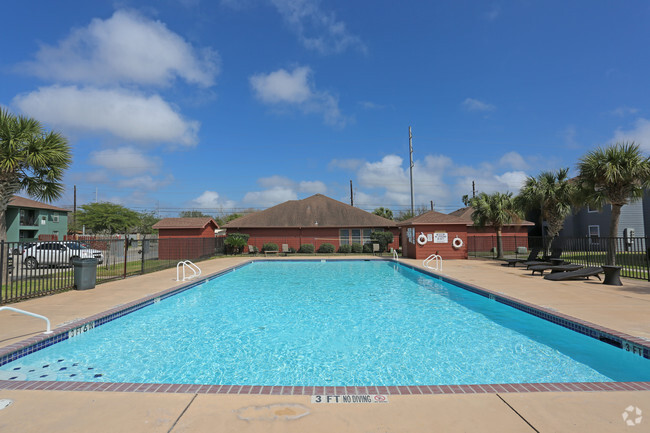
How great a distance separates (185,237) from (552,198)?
71.0ft

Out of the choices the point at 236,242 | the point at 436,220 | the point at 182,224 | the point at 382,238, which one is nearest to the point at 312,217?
the point at 382,238

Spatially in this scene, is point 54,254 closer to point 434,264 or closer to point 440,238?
point 434,264

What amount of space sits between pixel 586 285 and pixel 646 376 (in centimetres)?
704

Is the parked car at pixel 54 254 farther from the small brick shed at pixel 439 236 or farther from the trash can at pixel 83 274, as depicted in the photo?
the small brick shed at pixel 439 236

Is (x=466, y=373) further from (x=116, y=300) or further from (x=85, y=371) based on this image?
(x=116, y=300)

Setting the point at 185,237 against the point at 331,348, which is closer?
the point at 331,348

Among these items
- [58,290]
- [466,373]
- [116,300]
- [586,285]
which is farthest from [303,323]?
[586,285]

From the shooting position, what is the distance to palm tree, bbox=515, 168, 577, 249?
1722 cm

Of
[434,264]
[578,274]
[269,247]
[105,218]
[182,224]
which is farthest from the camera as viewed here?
[105,218]

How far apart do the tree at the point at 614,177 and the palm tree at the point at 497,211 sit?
678cm

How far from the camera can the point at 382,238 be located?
90.3 feet

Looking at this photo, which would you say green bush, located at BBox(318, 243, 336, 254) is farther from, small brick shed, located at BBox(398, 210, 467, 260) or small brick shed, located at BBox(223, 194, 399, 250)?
small brick shed, located at BBox(398, 210, 467, 260)

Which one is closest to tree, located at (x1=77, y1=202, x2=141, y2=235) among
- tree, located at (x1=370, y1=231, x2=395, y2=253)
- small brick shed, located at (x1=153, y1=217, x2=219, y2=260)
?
small brick shed, located at (x1=153, y1=217, x2=219, y2=260)

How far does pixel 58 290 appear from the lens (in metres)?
9.43
